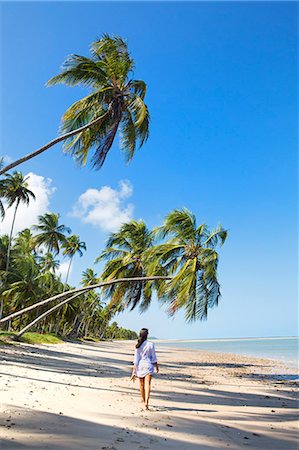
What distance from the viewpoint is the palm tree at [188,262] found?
1709cm

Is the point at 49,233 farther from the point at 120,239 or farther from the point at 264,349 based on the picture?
the point at 264,349

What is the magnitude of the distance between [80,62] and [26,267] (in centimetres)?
2471

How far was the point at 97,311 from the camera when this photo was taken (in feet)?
216

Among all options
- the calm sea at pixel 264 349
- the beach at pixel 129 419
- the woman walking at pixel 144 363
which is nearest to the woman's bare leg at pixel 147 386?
the woman walking at pixel 144 363

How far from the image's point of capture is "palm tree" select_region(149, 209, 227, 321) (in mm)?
17094

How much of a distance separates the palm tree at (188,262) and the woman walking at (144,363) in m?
9.82

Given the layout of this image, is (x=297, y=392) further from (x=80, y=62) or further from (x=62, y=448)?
(x=80, y=62)

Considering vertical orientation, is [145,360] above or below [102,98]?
below

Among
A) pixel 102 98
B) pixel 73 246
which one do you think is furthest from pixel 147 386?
pixel 73 246

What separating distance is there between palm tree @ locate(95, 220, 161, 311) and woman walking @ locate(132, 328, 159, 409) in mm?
14677

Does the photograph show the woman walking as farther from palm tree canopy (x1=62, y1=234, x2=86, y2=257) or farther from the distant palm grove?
palm tree canopy (x1=62, y1=234, x2=86, y2=257)

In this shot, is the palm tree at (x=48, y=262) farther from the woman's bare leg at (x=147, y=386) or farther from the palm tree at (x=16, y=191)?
the woman's bare leg at (x=147, y=386)

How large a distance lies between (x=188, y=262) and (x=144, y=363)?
11693 millimetres

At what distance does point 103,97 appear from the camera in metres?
12.7
